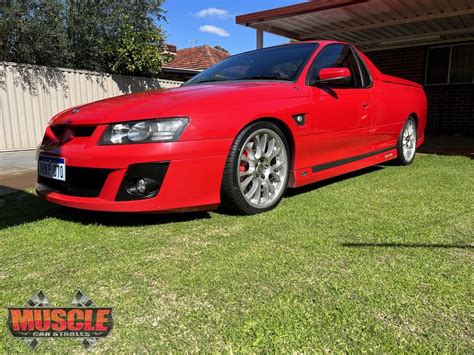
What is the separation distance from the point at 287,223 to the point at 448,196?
1746 millimetres

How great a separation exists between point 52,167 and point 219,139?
4.18 ft

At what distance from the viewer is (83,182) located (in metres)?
2.85

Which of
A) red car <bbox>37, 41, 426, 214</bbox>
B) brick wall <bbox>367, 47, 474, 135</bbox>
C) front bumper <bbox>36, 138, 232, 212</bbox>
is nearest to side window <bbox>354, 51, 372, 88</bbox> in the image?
red car <bbox>37, 41, 426, 214</bbox>

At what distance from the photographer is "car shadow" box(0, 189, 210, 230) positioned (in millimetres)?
3090

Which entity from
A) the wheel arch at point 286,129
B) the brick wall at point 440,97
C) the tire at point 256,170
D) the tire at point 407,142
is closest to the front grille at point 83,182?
the tire at point 256,170

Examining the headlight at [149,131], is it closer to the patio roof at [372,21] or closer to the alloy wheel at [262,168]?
the alloy wheel at [262,168]

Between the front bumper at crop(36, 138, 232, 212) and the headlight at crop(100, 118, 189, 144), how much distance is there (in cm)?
5

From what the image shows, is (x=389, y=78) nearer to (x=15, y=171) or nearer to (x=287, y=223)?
(x=287, y=223)

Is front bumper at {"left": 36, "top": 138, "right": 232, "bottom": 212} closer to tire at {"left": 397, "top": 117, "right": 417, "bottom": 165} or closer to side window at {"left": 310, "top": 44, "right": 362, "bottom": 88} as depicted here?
side window at {"left": 310, "top": 44, "right": 362, "bottom": 88}

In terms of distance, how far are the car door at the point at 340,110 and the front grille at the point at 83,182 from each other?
6.16 ft

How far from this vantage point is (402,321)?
1687 mm

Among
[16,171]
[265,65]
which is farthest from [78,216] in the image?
[16,171]

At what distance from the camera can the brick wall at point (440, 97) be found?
10523 mm

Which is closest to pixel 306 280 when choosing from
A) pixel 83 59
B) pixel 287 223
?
pixel 287 223
